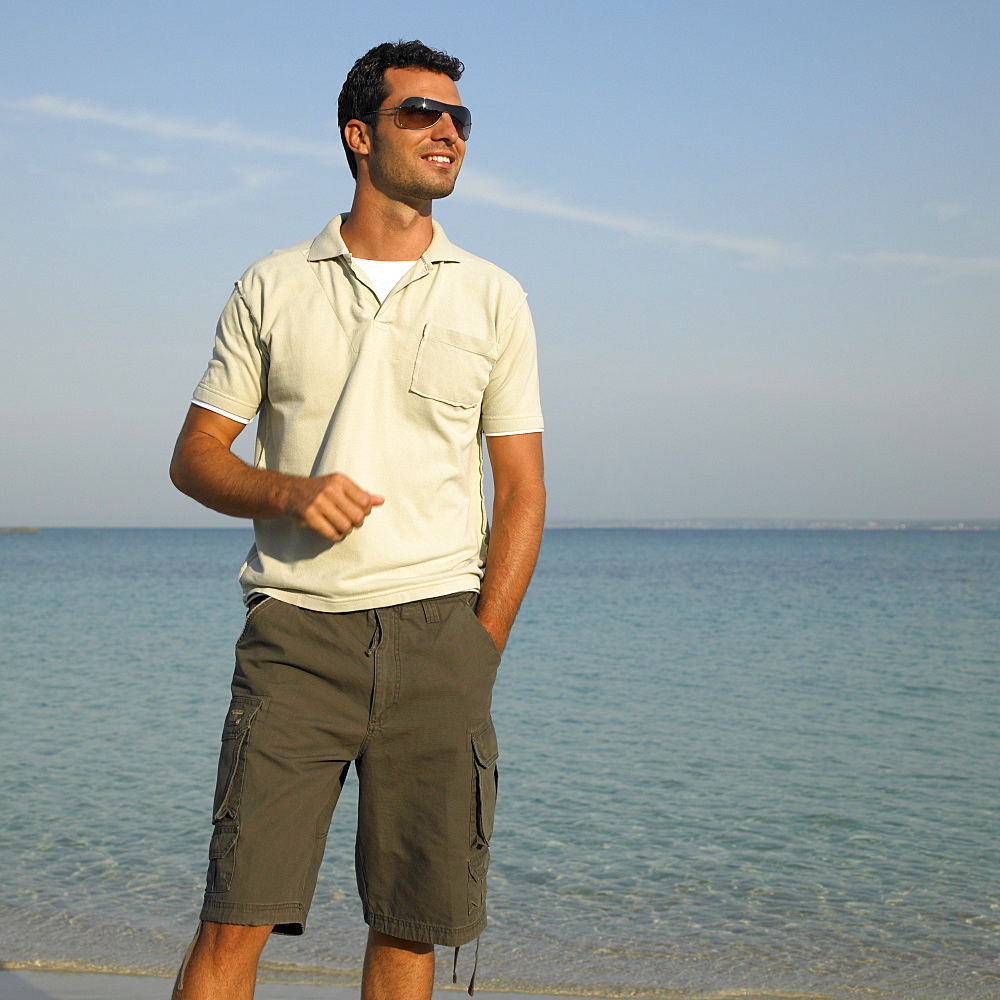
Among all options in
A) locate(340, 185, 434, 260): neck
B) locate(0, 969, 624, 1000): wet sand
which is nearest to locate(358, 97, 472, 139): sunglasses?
locate(340, 185, 434, 260): neck

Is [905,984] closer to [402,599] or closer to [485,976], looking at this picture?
[485,976]

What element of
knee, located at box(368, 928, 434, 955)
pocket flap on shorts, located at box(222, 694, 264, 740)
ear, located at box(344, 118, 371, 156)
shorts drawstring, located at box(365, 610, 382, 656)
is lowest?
knee, located at box(368, 928, 434, 955)

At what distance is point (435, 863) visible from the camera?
2.49 meters

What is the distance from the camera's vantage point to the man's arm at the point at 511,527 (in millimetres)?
2615

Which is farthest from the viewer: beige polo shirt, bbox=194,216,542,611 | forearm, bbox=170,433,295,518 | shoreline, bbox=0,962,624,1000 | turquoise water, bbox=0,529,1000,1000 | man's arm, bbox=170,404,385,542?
turquoise water, bbox=0,529,1000,1000

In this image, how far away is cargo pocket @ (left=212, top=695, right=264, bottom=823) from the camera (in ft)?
7.66

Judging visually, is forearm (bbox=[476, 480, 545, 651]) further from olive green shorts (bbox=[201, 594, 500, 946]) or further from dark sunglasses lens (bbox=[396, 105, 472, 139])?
dark sunglasses lens (bbox=[396, 105, 472, 139])

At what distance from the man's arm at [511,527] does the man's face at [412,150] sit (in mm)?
630

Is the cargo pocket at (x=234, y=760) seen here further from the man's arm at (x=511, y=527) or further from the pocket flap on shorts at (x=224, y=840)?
the man's arm at (x=511, y=527)

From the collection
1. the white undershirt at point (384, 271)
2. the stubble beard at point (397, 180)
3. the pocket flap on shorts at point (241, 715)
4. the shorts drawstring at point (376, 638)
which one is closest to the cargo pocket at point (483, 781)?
the shorts drawstring at point (376, 638)

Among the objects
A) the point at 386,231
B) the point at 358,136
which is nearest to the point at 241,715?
the point at 386,231

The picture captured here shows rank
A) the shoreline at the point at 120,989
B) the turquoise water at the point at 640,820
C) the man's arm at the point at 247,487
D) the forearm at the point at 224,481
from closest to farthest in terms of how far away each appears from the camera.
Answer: the man's arm at the point at 247,487 → the forearm at the point at 224,481 → the shoreline at the point at 120,989 → the turquoise water at the point at 640,820

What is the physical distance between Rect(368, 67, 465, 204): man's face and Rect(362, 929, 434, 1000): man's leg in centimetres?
176

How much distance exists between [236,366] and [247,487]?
35cm
